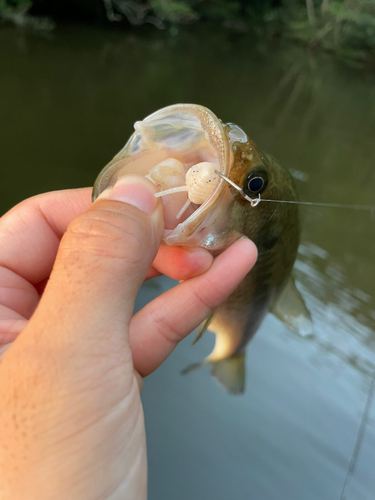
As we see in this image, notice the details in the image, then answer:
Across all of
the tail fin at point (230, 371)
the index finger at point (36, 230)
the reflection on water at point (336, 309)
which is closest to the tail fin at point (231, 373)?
the tail fin at point (230, 371)

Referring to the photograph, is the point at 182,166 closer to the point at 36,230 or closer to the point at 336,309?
the point at 36,230

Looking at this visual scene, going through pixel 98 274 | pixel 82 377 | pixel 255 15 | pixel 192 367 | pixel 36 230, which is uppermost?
pixel 255 15

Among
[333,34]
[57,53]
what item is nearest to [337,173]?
[57,53]

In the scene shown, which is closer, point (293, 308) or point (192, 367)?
point (293, 308)

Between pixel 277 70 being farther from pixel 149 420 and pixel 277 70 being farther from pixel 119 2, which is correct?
pixel 149 420

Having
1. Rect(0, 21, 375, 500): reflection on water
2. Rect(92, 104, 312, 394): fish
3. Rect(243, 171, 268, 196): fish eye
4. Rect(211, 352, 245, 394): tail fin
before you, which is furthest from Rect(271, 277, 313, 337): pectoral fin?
Rect(243, 171, 268, 196): fish eye

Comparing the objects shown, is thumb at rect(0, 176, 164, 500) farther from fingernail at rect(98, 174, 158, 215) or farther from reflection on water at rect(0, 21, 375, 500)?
reflection on water at rect(0, 21, 375, 500)

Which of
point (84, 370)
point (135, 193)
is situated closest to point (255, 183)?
point (135, 193)
